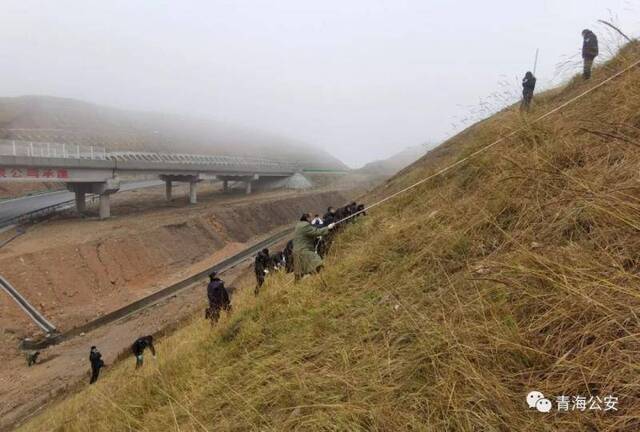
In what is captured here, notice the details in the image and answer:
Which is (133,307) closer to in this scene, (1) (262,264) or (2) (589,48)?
(1) (262,264)

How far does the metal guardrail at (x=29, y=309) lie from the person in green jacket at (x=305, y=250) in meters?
19.5

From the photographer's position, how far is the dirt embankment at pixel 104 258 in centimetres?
2333

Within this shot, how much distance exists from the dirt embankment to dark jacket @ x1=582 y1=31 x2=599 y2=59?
24.5 m

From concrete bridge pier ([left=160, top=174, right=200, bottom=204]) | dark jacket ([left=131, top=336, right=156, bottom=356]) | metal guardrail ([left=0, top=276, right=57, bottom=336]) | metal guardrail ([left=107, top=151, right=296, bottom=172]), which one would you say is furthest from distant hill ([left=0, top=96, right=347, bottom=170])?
dark jacket ([left=131, top=336, right=156, bottom=356])

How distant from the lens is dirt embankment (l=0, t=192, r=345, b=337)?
23.3 m

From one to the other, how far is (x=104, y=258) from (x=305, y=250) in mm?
25568

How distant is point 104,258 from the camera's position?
28.3 metres

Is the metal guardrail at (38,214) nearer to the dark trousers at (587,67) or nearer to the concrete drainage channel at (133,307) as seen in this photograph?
the concrete drainage channel at (133,307)

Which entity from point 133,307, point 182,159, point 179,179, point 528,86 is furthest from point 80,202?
point 528,86

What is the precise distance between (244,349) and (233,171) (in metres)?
53.2

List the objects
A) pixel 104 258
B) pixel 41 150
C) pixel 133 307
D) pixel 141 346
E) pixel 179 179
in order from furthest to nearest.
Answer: pixel 179 179
pixel 41 150
pixel 104 258
pixel 133 307
pixel 141 346

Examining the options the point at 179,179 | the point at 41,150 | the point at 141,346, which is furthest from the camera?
the point at 179,179

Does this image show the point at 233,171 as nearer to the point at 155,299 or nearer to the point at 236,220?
the point at 236,220

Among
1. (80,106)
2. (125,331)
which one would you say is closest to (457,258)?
(125,331)
